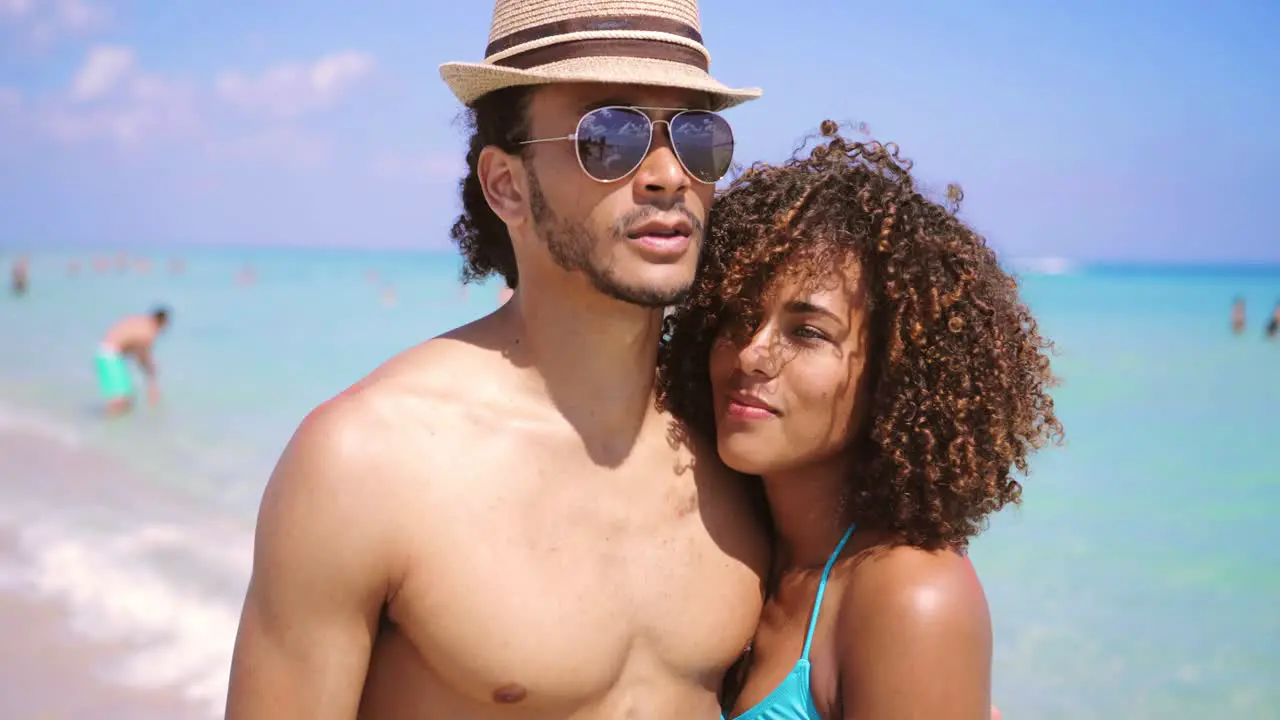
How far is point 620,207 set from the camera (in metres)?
2.37

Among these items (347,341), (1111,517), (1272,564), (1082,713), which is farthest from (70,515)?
(347,341)

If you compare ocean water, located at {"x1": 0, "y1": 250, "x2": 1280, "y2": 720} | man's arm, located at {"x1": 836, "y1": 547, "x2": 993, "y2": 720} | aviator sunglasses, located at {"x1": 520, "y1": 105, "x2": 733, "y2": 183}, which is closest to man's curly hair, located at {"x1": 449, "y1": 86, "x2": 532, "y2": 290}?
aviator sunglasses, located at {"x1": 520, "y1": 105, "x2": 733, "y2": 183}

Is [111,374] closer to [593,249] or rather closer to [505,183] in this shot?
[505,183]

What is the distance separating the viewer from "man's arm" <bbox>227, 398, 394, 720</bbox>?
2.03m

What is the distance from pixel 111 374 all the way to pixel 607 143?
12248mm

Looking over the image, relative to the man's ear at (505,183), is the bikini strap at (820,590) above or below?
below

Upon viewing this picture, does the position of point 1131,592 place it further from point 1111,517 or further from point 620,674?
point 620,674

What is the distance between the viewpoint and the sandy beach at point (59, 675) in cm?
520

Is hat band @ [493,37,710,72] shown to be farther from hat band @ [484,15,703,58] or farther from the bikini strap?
the bikini strap

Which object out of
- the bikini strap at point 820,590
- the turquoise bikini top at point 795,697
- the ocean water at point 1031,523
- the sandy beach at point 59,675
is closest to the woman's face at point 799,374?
the bikini strap at point 820,590

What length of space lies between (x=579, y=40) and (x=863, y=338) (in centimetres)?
91

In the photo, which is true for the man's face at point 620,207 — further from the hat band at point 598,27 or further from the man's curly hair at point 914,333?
the man's curly hair at point 914,333

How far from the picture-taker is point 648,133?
2.37 m

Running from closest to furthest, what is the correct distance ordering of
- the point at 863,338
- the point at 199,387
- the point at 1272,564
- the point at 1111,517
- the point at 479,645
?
1. the point at 479,645
2. the point at 863,338
3. the point at 1272,564
4. the point at 1111,517
5. the point at 199,387
